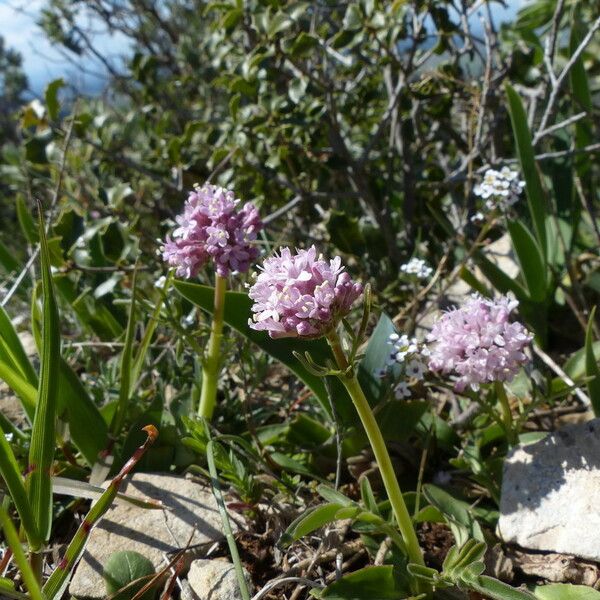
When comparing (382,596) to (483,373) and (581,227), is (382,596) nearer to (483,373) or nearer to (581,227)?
(483,373)

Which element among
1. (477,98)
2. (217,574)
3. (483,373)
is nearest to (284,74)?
(477,98)

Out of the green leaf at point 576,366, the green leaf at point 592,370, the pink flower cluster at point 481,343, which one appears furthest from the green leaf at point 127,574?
the green leaf at point 576,366

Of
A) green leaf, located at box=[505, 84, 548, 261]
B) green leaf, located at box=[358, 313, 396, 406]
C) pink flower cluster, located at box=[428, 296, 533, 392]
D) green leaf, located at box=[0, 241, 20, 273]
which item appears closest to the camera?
pink flower cluster, located at box=[428, 296, 533, 392]

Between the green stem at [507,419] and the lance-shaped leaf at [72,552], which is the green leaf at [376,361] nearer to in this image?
the green stem at [507,419]

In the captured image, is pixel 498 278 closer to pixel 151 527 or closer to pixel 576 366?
pixel 576 366

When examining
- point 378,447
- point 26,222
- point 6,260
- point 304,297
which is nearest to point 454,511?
point 378,447

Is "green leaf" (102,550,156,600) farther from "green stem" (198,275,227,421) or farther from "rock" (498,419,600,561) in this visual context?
"rock" (498,419,600,561)

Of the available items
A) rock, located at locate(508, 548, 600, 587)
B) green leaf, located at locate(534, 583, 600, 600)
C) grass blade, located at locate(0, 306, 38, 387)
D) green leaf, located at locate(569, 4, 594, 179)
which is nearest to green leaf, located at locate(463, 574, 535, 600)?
green leaf, located at locate(534, 583, 600, 600)
